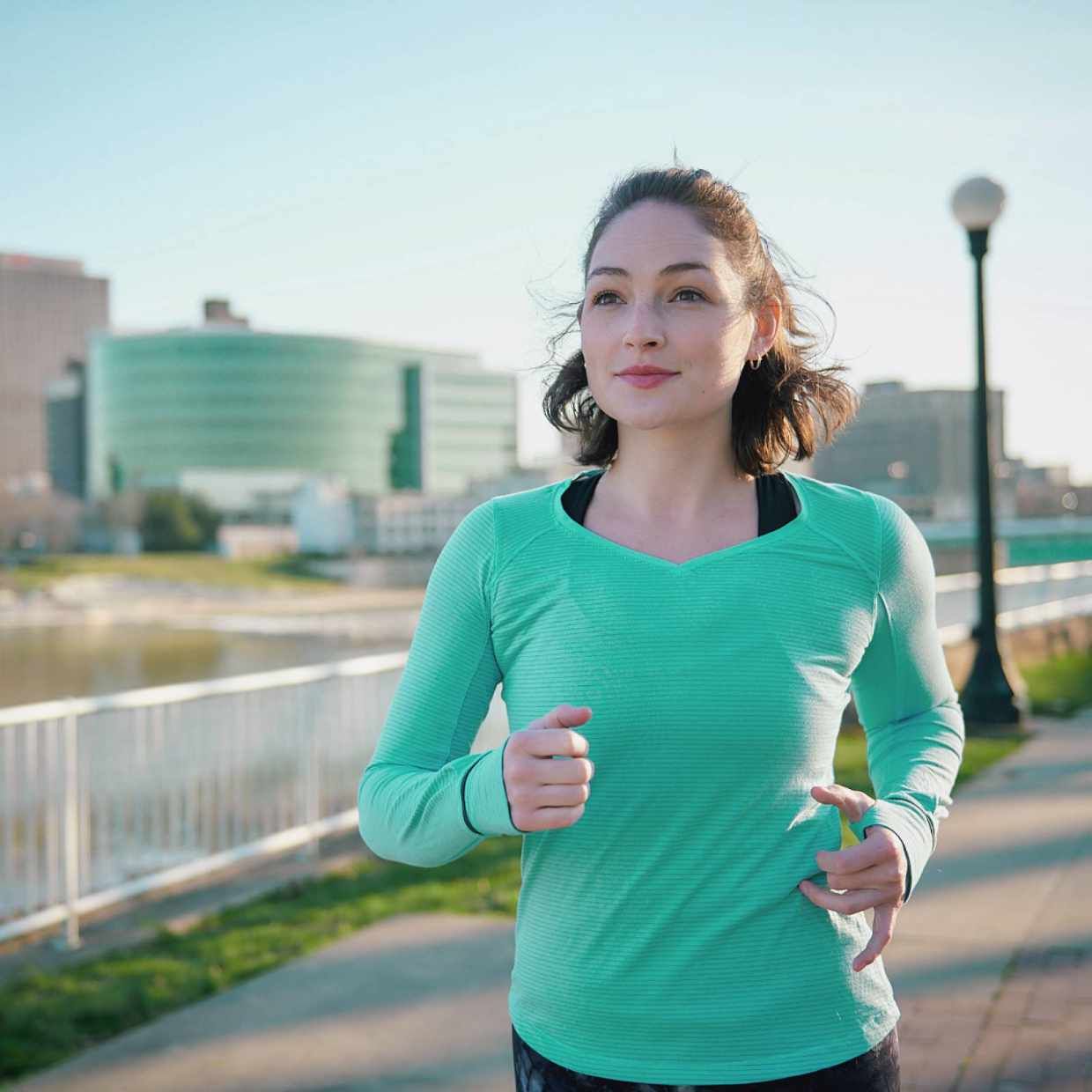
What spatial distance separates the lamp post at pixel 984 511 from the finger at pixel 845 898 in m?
8.34

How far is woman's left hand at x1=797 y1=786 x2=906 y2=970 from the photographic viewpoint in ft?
4.43

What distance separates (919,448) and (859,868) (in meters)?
10.8

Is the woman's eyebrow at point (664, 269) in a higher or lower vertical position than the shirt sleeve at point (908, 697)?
higher

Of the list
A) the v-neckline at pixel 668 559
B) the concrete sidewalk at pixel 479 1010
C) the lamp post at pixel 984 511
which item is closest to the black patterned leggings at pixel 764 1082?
the v-neckline at pixel 668 559

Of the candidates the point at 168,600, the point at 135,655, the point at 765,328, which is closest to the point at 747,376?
the point at 765,328

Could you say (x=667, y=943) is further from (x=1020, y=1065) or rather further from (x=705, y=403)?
(x=1020, y=1065)

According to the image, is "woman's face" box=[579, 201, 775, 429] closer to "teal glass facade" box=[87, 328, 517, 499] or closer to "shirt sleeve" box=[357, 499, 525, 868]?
"shirt sleeve" box=[357, 499, 525, 868]

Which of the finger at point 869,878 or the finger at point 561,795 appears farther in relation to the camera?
the finger at point 869,878

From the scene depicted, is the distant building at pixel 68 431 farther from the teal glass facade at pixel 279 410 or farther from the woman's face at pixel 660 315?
the woman's face at pixel 660 315

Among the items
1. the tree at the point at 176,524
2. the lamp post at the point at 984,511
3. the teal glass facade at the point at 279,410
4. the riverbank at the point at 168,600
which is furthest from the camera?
the teal glass facade at the point at 279,410

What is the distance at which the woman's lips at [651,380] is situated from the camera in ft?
4.86

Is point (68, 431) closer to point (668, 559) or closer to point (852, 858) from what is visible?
point (668, 559)

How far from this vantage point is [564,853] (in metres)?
1.42

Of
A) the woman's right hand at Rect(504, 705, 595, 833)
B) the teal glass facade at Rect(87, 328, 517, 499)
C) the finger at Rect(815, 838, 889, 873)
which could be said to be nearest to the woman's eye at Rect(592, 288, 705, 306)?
the woman's right hand at Rect(504, 705, 595, 833)
